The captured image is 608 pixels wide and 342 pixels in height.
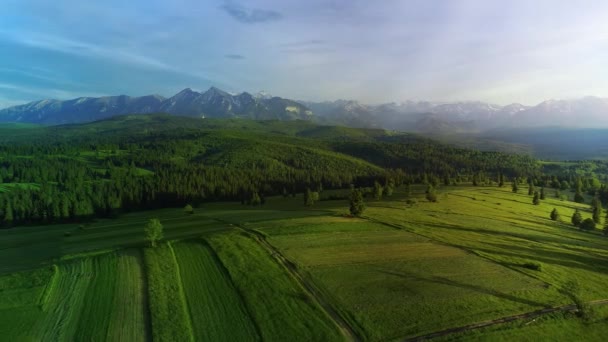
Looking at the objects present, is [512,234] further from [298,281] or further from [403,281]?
[298,281]

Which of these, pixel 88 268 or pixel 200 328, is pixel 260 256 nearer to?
pixel 200 328

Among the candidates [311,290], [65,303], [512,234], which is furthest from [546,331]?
[65,303]

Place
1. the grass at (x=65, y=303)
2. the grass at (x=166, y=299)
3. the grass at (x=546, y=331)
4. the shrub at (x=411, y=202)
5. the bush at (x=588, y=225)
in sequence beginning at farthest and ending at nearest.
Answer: the shrub at (x=411, y=202) → the bush at (x=588, y=225) → the grass at (x=65, y=303) → the grass at (x=166, y=299) → the grass at (x=546, y=331)

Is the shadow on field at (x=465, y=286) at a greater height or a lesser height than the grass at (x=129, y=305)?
greater

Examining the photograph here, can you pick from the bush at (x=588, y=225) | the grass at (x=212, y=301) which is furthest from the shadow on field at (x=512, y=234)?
the grass at (x=212, y=301)

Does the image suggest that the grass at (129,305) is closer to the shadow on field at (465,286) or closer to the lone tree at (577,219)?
the shadow on field at (465,286)

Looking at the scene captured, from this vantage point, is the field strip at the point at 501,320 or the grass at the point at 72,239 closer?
the field strip at the point at 501,320

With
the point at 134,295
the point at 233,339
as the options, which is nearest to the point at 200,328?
the point at 233,339

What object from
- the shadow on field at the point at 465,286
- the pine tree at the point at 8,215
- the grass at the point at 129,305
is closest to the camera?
the grass at the point at 129,305
